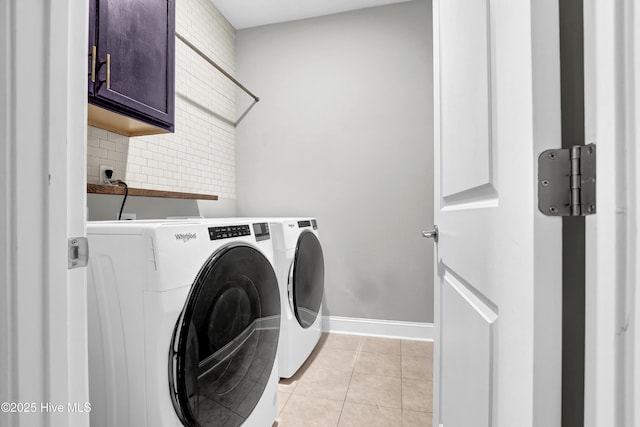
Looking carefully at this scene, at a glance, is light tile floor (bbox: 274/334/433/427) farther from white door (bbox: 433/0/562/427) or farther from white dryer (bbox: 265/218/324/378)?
white door (bbox: 433/0/562/427)

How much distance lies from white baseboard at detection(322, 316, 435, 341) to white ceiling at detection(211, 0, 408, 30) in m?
2.63

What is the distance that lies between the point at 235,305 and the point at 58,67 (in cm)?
81

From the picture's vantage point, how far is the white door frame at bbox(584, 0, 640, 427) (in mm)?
300

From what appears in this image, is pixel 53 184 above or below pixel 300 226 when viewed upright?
above

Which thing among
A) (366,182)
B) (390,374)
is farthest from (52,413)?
(366,182)

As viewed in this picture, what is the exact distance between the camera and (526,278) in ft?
1.45

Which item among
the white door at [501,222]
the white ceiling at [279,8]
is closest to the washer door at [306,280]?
A: the white door at [501,222]

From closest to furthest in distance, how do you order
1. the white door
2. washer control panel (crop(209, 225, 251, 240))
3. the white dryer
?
the white door < washer control panel (crop(209, 225, 251, 240)) < the white dryer

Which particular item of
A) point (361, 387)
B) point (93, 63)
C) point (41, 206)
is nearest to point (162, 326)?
point (41, 206)

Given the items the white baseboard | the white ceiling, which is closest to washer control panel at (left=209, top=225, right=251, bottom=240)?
the white baseboard

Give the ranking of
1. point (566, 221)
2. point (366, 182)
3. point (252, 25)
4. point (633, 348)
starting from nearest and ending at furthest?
point (633, 348)
point (566, 221)
point (366, 182)
point (252, 25)

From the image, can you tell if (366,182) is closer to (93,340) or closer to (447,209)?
(447,209)

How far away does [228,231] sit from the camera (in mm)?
1094

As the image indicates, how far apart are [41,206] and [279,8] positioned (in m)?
2.61
